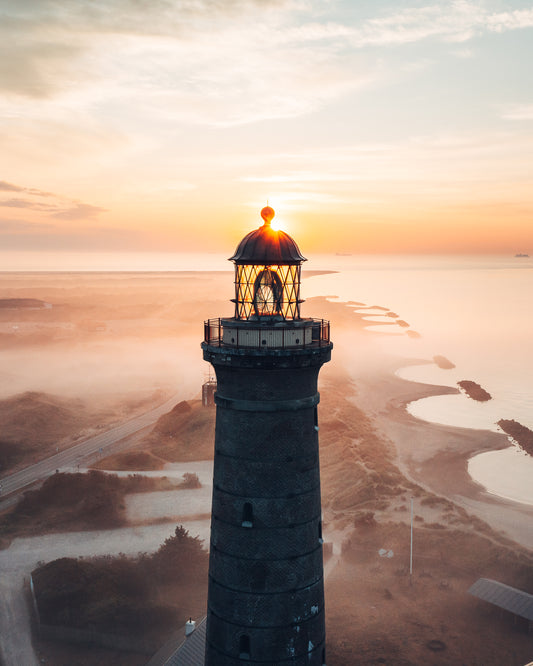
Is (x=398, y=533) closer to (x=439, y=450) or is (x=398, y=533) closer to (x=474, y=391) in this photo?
(x=439, y=450)

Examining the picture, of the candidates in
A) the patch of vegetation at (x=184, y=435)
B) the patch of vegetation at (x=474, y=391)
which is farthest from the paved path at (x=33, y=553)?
the patch of vegetation at (x=474, y=391)

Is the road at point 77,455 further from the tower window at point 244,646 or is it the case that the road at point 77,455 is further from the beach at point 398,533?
the tower window at point 244,646

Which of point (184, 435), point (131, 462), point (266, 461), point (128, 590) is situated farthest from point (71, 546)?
point (266, 461)

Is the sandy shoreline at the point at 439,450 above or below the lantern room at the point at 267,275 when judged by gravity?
below

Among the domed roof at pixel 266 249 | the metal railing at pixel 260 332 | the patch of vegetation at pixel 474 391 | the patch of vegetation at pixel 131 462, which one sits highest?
the domed roof at pixel 266 249

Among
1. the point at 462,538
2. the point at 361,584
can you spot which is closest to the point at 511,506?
the point at 462,538

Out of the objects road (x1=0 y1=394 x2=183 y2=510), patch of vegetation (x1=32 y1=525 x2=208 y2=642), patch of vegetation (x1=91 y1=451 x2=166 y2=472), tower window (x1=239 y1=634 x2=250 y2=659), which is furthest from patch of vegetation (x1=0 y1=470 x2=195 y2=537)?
tower window (x1=239 y1=634 x2=250 y2=659)

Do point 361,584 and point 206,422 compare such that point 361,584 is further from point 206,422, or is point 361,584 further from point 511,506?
point 206,422
